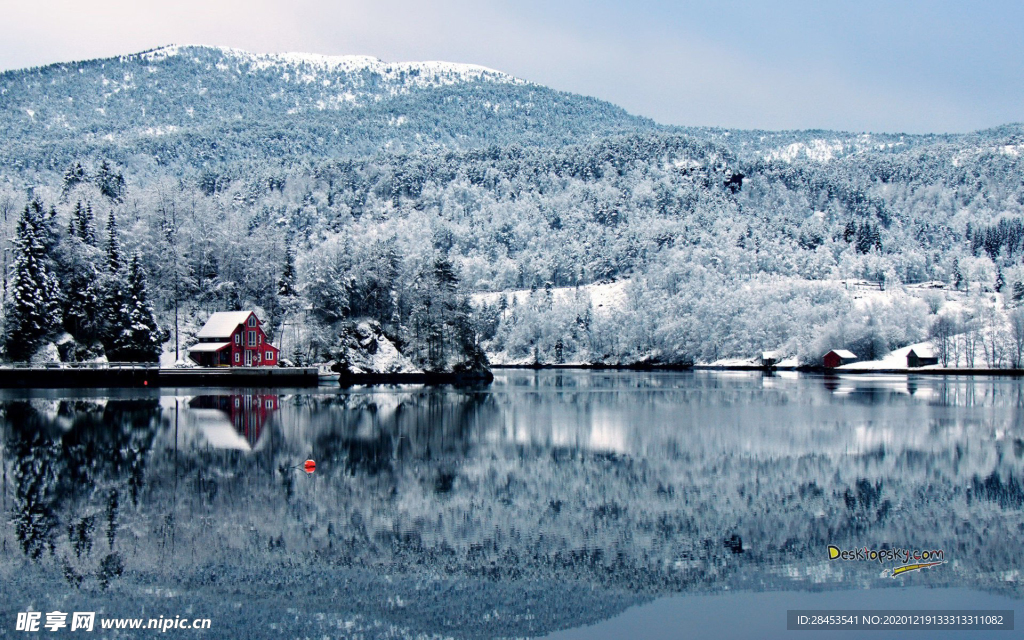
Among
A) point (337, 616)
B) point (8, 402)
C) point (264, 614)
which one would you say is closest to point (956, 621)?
point (337, 616)

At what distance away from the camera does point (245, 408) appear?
181 feet

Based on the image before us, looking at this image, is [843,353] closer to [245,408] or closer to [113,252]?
[113,252]

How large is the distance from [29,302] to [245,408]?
33.2 metres

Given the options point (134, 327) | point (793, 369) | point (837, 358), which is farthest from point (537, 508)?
point (793, 369)

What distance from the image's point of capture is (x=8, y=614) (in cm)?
1631

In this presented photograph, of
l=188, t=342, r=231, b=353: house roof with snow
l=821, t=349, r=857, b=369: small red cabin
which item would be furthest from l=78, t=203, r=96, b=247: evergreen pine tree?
l=821, t=349, r=857, b=369: small red cabin

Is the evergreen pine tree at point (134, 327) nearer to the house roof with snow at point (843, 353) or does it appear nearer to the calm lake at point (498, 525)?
the calm lake at point (498, 525)

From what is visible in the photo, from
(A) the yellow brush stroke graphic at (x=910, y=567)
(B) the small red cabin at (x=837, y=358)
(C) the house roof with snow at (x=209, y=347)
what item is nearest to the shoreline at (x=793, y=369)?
(B) the small red cabin at (x=837, y=358)

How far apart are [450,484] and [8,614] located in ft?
46.3

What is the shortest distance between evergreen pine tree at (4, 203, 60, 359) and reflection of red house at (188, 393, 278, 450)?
20557 millimetres

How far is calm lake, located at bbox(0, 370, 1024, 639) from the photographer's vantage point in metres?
17.4

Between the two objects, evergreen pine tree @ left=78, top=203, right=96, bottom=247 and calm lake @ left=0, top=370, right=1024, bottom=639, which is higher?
evergreen pine tree @ left=78, top=203, right=96, bottom=247

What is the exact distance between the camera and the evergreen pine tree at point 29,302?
7656cm

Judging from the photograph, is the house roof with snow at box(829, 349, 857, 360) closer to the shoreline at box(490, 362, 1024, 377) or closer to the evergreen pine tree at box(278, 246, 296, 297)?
the shoreline at box(490, 362, 1024, 377)
